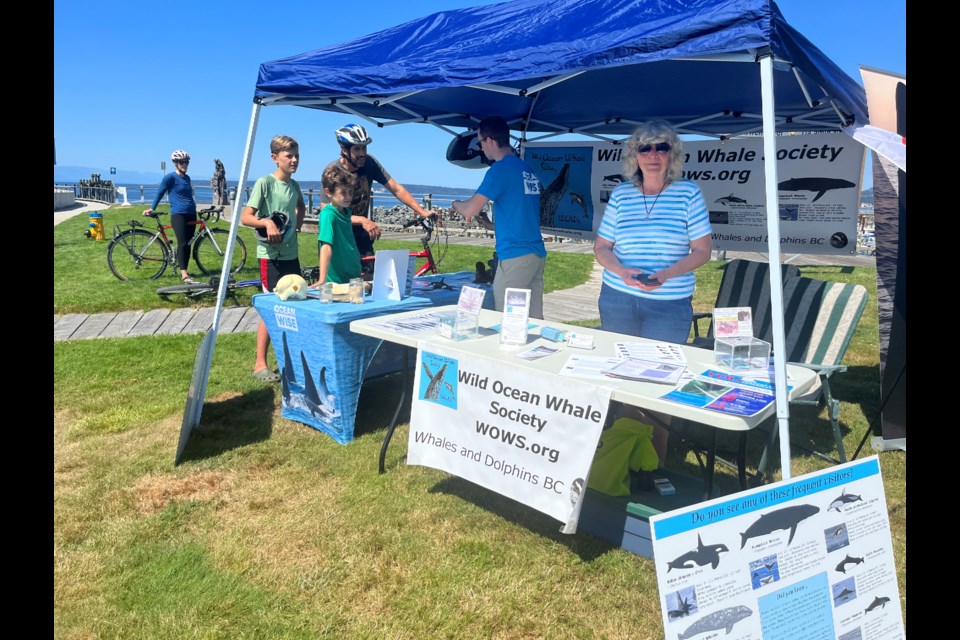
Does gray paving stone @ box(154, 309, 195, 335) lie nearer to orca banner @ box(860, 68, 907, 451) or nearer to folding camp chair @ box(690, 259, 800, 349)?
folding camp chair @ box(690, 259, 800, 349)

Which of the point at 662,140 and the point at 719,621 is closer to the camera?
the point at 719,621

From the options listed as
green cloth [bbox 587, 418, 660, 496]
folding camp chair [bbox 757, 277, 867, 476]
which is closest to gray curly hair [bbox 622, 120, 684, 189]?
green cloth [bbox 587, 418, 660, 496]

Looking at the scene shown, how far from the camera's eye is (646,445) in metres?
2.66

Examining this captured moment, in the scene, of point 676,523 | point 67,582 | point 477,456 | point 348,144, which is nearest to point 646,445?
point 477,456

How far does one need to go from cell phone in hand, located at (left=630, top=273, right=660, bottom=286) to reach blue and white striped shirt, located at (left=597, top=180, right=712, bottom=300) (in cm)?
3

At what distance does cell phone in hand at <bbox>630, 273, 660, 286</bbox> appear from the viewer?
2.88 metres

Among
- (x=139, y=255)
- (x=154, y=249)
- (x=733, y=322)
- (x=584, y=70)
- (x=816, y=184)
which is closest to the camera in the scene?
(x=733, y=322)

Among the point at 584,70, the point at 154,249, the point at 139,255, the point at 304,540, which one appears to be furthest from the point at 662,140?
the point at 154,249

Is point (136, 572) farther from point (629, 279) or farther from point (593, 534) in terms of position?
point (629, 279)

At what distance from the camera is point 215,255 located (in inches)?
409

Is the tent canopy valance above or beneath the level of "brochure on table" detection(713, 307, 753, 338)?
above

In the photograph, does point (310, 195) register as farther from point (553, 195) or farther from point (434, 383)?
point (434, 383)

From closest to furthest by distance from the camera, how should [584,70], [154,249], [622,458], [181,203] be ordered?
1. [584,70]
2. [622,458]
3. [181,203]
4. [154,249]

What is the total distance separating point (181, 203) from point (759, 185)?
6.78 metres
